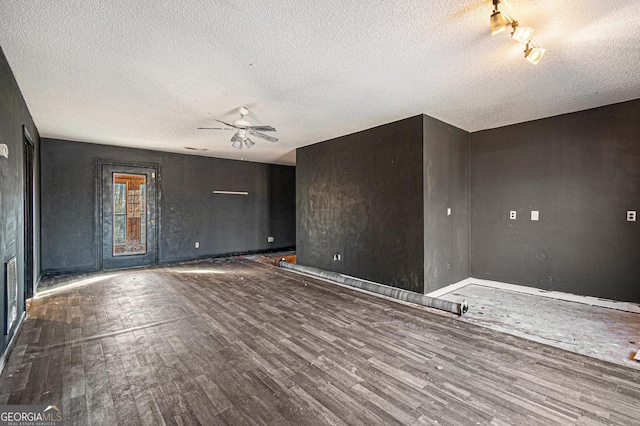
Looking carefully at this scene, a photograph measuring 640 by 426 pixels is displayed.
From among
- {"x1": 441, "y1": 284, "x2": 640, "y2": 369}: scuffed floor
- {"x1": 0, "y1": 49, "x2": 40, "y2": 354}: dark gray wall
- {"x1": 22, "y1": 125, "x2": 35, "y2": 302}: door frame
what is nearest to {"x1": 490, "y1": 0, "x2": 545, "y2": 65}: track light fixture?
{"x1": 441, "y1": 284, "x2": 640, "y2": 369}: scuffed floor

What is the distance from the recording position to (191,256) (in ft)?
22.8

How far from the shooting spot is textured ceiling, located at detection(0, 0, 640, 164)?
193 centimetres

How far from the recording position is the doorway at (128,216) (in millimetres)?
5855

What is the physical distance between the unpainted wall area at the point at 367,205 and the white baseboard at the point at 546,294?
734 mm

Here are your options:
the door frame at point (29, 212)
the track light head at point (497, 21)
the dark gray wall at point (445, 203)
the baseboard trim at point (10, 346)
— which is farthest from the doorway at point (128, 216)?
the track light head at point (497, 21)

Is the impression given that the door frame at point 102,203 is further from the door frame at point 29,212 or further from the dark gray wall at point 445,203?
the dark gray wall at point 445,203

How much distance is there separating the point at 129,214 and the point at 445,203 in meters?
6.07

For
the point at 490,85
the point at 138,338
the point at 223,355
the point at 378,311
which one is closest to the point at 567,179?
the point at 490,85

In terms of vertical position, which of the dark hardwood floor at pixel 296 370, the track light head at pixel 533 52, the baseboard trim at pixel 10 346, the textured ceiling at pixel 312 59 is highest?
the textured ceiling at pixel 312 59

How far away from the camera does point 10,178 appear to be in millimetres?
2758

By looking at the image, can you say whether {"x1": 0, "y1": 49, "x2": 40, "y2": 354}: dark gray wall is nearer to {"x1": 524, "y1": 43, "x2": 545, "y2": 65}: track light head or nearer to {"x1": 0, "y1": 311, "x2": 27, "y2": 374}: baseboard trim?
{"x1": 0, "y1": 311, "x2": 27, "y2": 374}: baseboard trim

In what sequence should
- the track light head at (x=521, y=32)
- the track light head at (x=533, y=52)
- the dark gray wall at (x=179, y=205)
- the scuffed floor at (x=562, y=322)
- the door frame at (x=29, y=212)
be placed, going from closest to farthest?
1. the track light head at (x=521, y=32)
2. the track light head at (x=533, y=52)
3. the scuffed floor at (x=562, y=322)
4. the door frame at (x=29, y=212)
5. the dark gray wall at (x=179, y=205)

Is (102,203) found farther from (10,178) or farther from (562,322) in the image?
(562,322)

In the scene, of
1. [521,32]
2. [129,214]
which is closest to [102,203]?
[129,214]
